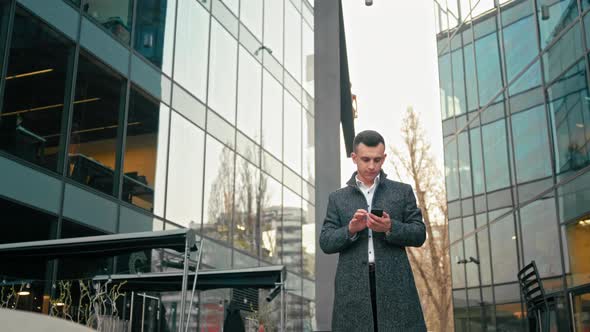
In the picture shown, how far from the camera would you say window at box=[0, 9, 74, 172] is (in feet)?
40.6

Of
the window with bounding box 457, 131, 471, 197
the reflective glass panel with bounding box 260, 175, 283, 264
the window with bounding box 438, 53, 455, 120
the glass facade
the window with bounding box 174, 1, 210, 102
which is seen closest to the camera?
the glass facade

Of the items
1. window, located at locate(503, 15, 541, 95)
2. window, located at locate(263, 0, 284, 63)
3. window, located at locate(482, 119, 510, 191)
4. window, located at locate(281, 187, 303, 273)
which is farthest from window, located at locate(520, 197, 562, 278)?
window, located at locate(263, 0, 284, 63)

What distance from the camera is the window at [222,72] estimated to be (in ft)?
69.5

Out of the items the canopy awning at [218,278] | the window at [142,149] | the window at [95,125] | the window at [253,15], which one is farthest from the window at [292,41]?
the canopy awning at [218,278]

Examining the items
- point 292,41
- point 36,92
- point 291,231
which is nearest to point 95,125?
point 36,92

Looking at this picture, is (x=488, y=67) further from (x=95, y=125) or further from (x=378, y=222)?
(x=378, y=222)

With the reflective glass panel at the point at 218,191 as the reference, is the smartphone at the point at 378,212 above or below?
below

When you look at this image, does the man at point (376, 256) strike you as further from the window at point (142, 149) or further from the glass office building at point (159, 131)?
the window at point (142, 149)

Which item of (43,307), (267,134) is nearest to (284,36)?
(267,134)

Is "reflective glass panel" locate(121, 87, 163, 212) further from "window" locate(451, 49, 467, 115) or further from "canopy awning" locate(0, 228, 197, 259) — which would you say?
"window" locate(451, 49, 467, 115)

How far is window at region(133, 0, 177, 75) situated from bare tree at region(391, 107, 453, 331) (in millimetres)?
20427

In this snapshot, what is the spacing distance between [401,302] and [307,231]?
86.6ft

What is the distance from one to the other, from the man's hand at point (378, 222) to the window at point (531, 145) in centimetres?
1206

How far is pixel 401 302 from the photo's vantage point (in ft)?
8.82
